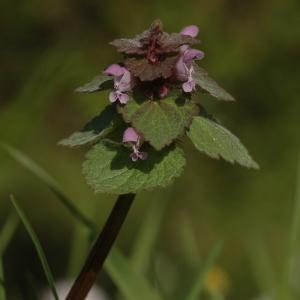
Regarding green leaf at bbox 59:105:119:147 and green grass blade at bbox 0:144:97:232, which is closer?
green leaf at bbox 59:105:119:147

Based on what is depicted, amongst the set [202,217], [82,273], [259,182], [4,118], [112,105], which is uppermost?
[259,182]

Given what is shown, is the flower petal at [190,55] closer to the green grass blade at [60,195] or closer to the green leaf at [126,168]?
the green leaf at [126,168]

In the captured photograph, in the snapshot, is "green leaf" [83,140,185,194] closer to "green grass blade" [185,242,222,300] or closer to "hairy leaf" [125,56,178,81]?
"hairy leaf" [125,56,178,81]

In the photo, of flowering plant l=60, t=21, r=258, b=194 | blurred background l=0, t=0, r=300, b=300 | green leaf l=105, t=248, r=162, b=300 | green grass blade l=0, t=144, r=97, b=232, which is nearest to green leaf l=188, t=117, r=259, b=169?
flowering plant l=60, t=21, r=258, b=194

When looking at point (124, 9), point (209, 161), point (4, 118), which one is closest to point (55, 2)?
point (124, 9)

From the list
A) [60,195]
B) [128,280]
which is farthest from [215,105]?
[60,195]

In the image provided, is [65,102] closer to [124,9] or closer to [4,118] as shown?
[124,9]

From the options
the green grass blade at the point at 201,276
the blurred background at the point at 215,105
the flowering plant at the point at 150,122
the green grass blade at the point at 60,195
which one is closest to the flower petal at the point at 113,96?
the flowering plant at the point at 150,122

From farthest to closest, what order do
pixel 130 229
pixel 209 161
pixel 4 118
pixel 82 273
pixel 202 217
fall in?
1. pixel 209 161
2. pixel 202 217
3. pixel 130 229
4. pixel 4 118
5. pixel 82 273
